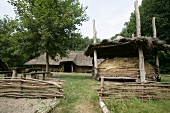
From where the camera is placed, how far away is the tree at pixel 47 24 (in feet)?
41.7

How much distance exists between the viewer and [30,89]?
599cm

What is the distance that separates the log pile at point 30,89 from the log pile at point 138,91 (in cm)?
177

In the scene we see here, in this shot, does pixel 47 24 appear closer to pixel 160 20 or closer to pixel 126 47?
pixel 126 47

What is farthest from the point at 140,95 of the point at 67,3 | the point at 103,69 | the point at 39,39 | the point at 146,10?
the point at 146,10

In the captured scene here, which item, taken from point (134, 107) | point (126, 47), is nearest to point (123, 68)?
point (126, 47)

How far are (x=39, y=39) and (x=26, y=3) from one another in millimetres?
3816

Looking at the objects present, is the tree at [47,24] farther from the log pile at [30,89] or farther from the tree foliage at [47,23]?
the log pile at [30,89]

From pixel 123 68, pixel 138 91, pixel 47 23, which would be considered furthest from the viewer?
pixel 47 23

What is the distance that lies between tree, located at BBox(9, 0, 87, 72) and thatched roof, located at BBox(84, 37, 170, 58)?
10.1 ft

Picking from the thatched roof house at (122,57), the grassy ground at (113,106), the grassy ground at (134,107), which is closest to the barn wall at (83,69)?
the thatched roof house at (122,57)

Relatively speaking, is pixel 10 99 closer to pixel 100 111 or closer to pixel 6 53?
pixel 100 111

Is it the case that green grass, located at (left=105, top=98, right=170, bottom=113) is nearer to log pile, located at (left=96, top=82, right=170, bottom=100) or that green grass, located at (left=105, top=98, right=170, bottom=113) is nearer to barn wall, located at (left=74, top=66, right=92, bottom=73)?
log pile, located at (left=96, top=82, right=170, bottom=100)

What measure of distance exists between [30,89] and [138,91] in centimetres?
428

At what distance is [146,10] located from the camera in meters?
25.2
